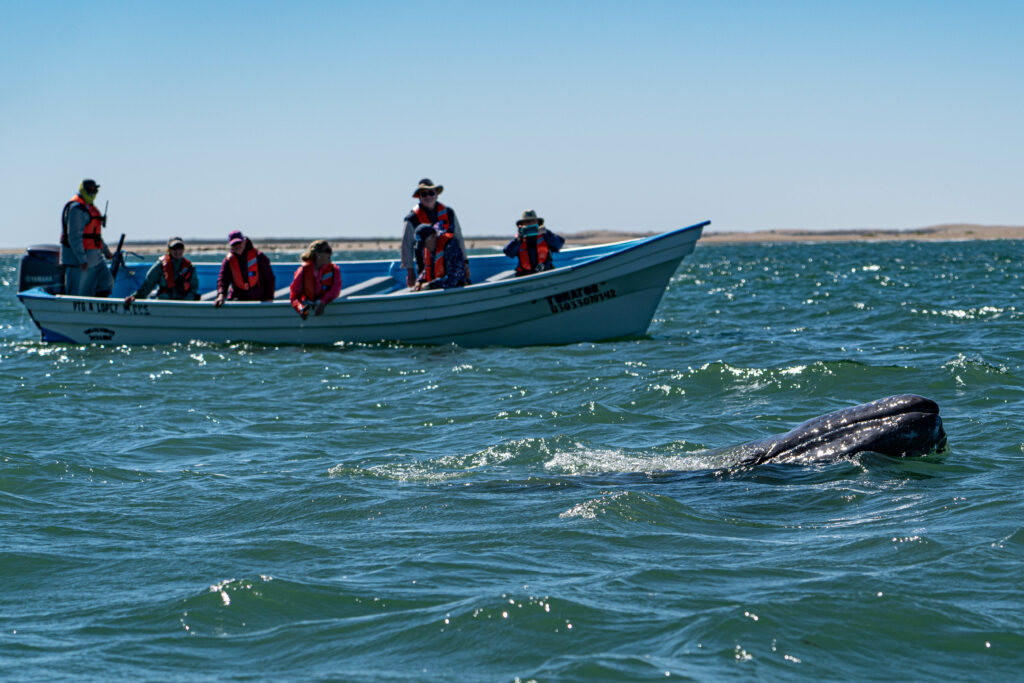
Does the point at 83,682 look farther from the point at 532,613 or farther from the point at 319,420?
the point at 319,420

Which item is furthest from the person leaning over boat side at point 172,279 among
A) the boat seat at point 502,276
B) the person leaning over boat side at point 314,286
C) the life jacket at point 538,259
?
the life jacket at point 538,259

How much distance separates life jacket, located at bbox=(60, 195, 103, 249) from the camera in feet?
57.6

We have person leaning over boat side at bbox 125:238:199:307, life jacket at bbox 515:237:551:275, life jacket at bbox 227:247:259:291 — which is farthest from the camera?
person leaning over boat side at bbox 125:238:199:307

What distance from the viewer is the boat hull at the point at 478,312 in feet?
54.7

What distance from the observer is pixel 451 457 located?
8766 mm

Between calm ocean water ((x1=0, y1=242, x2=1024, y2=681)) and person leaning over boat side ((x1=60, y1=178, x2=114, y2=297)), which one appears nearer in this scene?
calm ocean water ((x1=0, y1=242, x2=1024, y2=681))

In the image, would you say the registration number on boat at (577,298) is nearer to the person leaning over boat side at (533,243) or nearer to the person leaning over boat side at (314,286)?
the person leaning over boat side at (533,243)

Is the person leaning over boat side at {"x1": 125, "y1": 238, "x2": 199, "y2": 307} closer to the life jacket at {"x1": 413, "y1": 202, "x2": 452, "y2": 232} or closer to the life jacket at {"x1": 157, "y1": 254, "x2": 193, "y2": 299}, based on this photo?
the life jacket at {"x1": 157, "y1": 254, "x2": 193, "y2": 299}

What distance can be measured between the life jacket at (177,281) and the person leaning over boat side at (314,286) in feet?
8.42

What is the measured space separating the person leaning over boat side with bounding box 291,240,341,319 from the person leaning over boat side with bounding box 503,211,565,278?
2868 mm

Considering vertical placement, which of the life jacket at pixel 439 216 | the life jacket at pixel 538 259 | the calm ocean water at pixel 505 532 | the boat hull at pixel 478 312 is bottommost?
the calm ocean water at pixel 505 532

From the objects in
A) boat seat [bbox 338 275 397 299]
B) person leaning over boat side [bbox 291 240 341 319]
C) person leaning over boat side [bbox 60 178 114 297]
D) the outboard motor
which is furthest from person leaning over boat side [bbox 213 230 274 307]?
the outboard motor

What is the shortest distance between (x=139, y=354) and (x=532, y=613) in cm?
1344

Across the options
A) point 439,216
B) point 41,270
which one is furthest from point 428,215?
point 41,270
